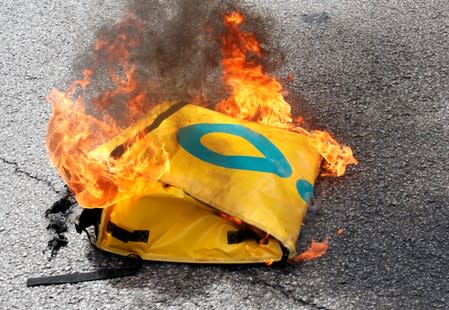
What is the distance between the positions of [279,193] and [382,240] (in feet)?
1.94

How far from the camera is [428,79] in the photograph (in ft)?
13.5

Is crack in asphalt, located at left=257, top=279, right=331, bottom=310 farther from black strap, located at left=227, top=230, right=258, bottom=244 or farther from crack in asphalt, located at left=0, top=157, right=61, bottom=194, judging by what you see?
crack in asphalt, located at left=0, top=157, right=61, bottom=194

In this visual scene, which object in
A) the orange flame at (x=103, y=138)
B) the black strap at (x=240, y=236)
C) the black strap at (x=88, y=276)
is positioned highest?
the orange flame at (x=103, y=138)

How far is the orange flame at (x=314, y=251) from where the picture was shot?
9.49 ft

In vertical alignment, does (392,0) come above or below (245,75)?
above

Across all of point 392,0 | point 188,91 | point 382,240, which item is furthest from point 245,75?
point 392,0

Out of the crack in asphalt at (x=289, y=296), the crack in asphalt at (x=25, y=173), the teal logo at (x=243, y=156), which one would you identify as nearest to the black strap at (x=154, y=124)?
the teal logo at (x=243, y=156)

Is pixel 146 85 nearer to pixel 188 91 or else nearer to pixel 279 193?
pixel 188 91

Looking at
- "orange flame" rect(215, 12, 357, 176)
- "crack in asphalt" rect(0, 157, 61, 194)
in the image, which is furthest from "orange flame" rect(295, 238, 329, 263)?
"crack in asphalt" rect(0, 157, 61, 194)

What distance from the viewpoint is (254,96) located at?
3.75m

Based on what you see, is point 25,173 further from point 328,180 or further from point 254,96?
point 328,180

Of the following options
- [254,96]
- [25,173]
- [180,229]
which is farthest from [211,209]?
[25,173]

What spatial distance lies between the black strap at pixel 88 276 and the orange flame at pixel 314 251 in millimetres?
822

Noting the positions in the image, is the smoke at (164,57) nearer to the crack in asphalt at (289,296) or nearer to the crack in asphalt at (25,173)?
the crack in asphalt at (25,173)
